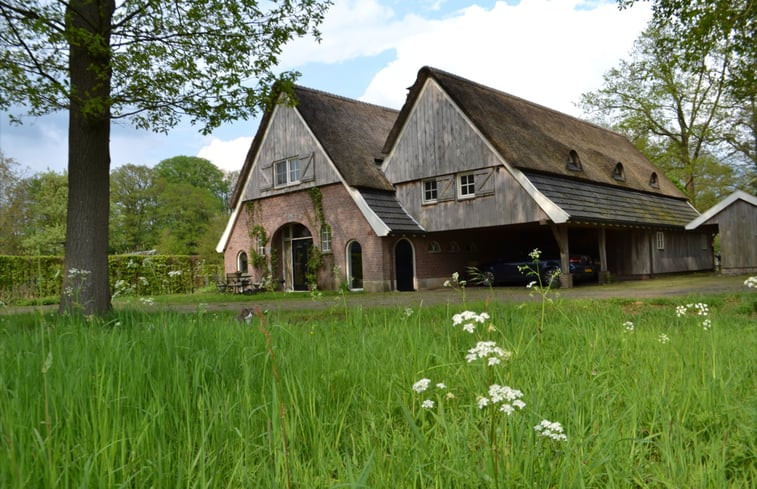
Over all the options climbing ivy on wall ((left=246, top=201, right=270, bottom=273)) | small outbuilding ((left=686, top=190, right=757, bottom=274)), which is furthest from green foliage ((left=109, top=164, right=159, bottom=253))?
small outbuilding ((left=686, top=190, right=757, bottom=274))

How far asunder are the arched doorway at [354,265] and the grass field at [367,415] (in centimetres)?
1796

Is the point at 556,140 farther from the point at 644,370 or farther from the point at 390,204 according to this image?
the point at 644,370

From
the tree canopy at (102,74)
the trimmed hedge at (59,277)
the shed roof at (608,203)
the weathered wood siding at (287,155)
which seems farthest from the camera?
the weathered wood siding at (287,155)

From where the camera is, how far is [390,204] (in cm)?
2261

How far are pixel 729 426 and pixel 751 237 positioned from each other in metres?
23.1

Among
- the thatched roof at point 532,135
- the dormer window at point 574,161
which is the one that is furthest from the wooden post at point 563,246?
the dormer window at point 574,161

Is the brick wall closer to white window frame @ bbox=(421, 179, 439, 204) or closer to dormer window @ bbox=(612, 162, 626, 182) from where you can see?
white window frame @ bbox=(421, 179, 439, 204)

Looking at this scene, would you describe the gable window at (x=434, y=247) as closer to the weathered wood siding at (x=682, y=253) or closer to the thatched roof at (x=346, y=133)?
the thatched roof at (x=346, y=133)

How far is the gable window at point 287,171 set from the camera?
24.5 meters

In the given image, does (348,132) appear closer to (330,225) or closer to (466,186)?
(330,225)

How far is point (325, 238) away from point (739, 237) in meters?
16.4

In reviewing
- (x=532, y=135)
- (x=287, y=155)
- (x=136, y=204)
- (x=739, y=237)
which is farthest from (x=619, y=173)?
(x=136, y=204)

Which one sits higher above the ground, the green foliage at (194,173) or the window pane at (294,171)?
the green foliage at (194,173)

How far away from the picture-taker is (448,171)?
2152 centimetres
